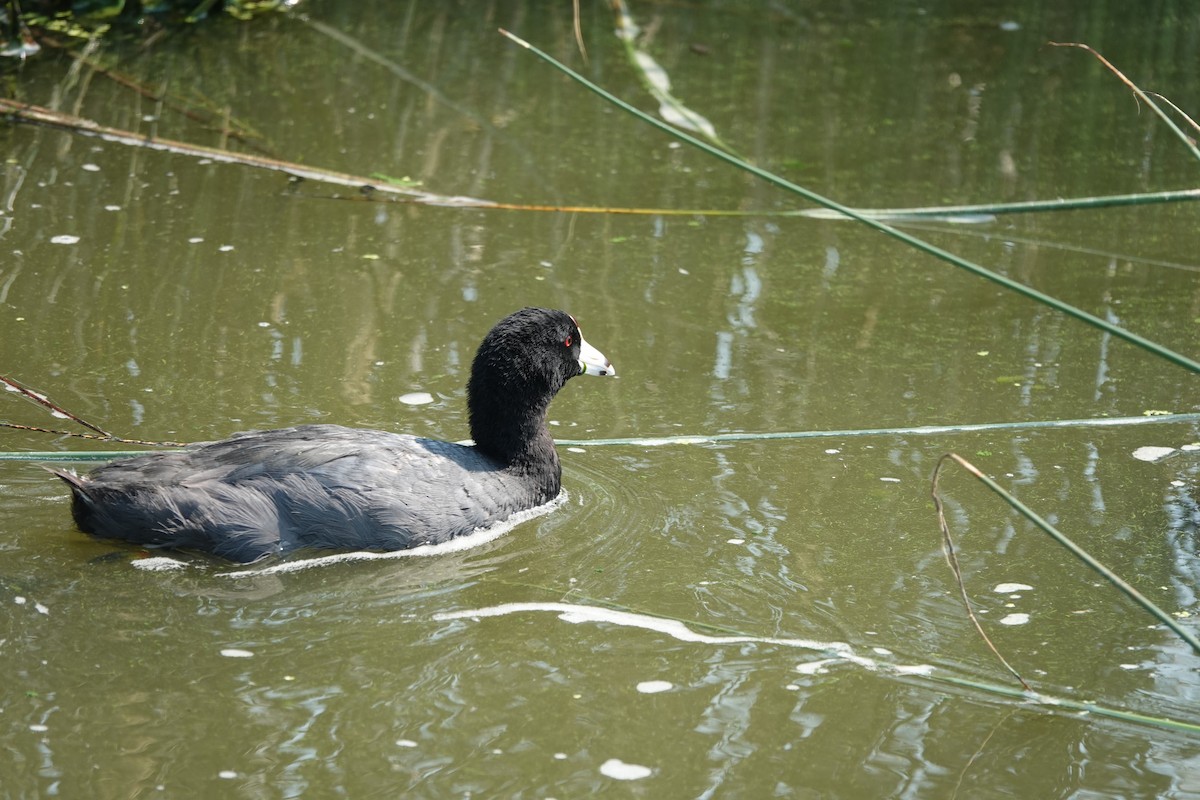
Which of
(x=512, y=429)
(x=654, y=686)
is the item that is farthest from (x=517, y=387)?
(x=654, y=686)

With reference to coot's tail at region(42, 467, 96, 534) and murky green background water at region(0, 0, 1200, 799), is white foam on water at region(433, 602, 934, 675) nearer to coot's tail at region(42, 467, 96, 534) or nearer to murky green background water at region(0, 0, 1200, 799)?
murky green background water at region(0, 0, 1200, 799)

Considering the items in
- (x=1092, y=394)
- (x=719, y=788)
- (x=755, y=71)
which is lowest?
(x=719, y=788)

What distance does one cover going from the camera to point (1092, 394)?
6.00 metres

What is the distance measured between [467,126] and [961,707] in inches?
228

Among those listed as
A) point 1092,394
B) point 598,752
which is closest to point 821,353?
point 1092,394

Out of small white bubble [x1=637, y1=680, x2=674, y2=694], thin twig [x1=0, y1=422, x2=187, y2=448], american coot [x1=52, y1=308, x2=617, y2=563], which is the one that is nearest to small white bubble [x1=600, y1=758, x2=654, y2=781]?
small white bubble [x1=637, y1=680, x2=674, y2=694]

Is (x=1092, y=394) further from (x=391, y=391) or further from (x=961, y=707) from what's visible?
(x=391, y=391)

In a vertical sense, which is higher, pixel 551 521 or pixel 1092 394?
pixel 1092 394

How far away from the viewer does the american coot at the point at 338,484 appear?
455 centimetres

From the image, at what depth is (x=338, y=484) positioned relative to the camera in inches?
184

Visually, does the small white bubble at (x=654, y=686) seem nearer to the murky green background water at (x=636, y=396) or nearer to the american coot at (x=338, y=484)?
the murky green background water at (x=636, y=396)

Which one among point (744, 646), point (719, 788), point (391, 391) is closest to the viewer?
point (719, 788)

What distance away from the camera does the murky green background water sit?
150 inches

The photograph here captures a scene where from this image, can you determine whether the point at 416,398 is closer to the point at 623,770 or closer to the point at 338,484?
the point at 338,484
